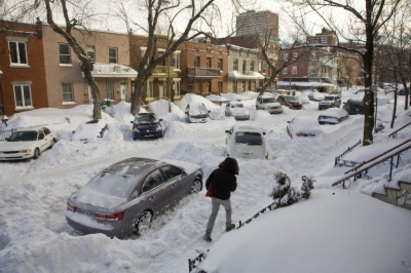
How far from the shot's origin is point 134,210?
6777 millimetres

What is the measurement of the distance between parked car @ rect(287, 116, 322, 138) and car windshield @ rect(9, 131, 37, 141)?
43.8 feet

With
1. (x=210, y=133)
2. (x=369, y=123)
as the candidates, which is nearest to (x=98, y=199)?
(x=369, y=123)

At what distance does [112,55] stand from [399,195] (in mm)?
27241

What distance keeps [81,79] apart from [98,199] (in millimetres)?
22494

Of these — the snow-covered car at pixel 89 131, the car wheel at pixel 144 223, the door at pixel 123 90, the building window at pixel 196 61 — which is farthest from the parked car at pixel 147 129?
the building window at pixel 196 61

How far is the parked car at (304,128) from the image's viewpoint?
16.3 metres

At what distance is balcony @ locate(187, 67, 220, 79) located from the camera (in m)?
36.1

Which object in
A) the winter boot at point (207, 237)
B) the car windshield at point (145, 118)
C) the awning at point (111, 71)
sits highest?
the awning at point (111, 71)

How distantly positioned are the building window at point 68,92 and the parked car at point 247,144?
1883 cm

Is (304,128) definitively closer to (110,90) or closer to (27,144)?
(27,144)

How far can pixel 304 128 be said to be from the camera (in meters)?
16.6

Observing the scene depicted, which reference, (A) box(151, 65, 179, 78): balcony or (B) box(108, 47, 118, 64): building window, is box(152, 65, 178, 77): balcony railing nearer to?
(A) box(151, 65, 179, 78): balcony

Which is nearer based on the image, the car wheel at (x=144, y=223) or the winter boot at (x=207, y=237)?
the winter boot at (x=207, y=237)

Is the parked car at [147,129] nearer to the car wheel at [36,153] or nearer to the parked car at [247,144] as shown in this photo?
the car wheel at [36,153]
